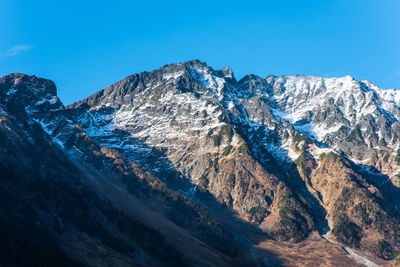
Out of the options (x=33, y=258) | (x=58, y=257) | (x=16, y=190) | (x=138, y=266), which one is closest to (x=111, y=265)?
(x=138, y=266)

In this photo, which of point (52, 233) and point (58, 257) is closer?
point (58, 257)

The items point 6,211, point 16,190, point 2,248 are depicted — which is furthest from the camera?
point 16,190

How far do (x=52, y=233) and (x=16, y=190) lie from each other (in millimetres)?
41252

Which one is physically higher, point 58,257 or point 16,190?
point 16,190

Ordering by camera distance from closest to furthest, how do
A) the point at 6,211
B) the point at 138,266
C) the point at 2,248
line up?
the point at 2,248
the point at 6,211
the point at 138,266

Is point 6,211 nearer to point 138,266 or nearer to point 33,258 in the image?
point 33,258

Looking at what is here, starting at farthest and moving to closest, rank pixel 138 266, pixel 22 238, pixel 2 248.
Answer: pixel 138 266, pixel 22 238, pixel 2 248

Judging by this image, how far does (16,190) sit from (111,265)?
7621 cm

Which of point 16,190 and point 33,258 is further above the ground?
point 16,190

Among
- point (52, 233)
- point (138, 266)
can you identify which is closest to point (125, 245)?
point (138, 266)

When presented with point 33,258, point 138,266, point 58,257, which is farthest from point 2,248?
point 138,266

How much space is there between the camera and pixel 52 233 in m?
174

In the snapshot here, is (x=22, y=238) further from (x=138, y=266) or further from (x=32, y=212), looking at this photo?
(x=138, y=266)

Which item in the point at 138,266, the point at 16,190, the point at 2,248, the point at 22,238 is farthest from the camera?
the point at 16,190
